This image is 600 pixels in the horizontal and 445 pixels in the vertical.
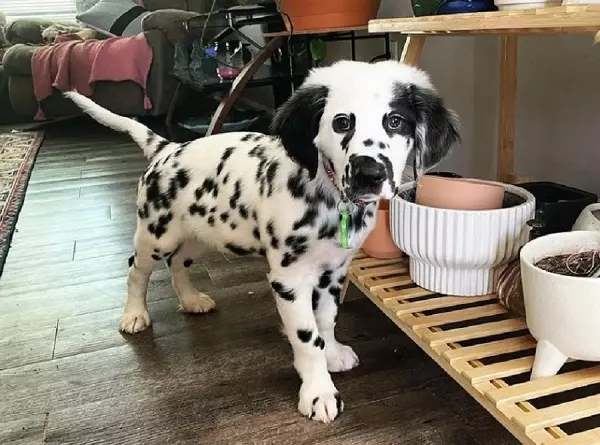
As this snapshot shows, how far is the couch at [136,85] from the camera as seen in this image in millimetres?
4363

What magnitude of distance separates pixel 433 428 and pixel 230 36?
104 inches

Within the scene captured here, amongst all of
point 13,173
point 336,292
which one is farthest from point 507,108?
point 13,173

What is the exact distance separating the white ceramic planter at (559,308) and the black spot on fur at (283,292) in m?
0.47

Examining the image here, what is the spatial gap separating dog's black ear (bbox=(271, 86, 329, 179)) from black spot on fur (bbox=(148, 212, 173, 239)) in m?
0.50

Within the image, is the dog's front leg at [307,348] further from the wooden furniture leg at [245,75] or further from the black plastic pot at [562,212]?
the wooden furniture leg at [245,75]

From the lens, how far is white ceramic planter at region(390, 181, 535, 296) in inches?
54.0

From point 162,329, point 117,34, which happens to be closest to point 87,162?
point 117,34

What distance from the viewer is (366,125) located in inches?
45.3

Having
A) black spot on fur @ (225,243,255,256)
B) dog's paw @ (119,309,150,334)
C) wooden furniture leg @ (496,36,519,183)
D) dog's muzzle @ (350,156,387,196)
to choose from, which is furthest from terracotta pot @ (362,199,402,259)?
dog's paw @ (119,309,150,334)

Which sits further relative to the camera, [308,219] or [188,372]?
[188,372]

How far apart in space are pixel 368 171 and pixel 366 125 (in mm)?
94

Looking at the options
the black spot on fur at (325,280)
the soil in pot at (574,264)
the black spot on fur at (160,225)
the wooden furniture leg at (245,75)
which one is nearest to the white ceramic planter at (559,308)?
the soil in pot at (574,264)

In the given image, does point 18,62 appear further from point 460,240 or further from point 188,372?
point 460,240

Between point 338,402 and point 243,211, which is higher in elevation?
point 243,211
